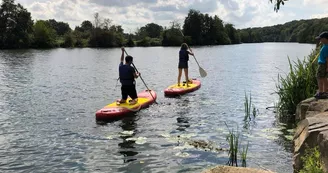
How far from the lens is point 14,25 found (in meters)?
87.1

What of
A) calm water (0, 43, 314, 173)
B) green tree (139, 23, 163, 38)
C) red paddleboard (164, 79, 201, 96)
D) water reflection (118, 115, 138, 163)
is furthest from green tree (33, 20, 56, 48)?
water reflection (118, 115, 138, 163)

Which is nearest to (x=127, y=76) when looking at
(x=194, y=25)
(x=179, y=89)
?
(x=179, y=89)

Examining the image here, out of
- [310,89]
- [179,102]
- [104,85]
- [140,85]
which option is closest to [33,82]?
[104,85]

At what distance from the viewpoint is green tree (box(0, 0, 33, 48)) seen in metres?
85.4

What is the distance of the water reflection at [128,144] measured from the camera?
9.01 metres

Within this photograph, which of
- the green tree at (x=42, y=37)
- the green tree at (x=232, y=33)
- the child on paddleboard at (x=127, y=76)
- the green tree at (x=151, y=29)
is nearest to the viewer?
the child on paddleboard at (x=127, y=76)

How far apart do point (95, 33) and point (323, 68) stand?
96657mm

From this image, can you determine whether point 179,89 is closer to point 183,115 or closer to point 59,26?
point 183,115

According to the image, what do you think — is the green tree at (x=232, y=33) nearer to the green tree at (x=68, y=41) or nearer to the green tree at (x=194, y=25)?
the green tree at (x=194, y=25)

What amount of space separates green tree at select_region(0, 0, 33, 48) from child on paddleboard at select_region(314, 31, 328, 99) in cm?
8638

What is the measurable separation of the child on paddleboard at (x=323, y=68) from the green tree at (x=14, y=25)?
86383 mm

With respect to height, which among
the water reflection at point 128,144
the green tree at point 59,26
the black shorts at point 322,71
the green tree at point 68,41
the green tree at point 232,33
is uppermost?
the green tree at point 59,26

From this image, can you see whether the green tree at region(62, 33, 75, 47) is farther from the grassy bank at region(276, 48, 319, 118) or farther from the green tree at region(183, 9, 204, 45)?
the grassy bank at region(276, 48, 319, 118)

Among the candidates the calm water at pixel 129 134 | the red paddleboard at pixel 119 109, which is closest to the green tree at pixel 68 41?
the calm water at pixel 129 134
